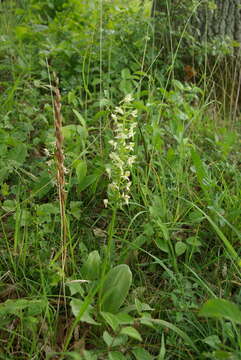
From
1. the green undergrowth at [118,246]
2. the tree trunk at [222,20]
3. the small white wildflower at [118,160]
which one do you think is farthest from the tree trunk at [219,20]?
the small white wildflower at [118,160]

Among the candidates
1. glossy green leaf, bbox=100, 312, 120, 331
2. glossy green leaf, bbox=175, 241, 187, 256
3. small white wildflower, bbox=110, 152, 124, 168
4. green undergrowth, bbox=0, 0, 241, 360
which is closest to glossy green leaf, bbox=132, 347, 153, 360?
green undergrowth, bbox=0, 0, 241, 360

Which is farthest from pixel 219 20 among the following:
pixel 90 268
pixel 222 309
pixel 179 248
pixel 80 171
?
pixel 222 309

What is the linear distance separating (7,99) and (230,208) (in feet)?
4.76

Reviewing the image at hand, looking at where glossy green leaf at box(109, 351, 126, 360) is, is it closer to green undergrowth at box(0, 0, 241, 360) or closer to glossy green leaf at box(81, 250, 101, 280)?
green undergrowth at box(0, 0, 241, 360)

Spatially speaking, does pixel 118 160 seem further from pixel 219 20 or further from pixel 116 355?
pixel 219 20

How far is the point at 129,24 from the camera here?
2.94m

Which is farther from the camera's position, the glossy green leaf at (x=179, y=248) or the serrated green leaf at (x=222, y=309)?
the glossy green leaf at (x=179, y=248)

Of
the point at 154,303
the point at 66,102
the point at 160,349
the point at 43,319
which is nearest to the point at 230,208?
the point at 154,303

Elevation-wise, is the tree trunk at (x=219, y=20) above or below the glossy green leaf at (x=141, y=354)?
above

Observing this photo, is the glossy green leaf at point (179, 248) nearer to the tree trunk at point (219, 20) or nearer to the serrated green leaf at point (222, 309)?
the serrated green leaf at point (222, 309)

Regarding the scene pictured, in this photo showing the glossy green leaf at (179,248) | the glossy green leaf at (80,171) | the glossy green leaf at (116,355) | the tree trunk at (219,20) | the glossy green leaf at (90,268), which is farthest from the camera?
the tree trunk at (219,20)

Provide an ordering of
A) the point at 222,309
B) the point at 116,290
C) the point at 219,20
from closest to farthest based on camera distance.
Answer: the point at 222,309 → the point at 116,290 → the point at 219,20

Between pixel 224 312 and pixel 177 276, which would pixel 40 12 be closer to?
pixel 177 276

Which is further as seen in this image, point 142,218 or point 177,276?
point 142,218
